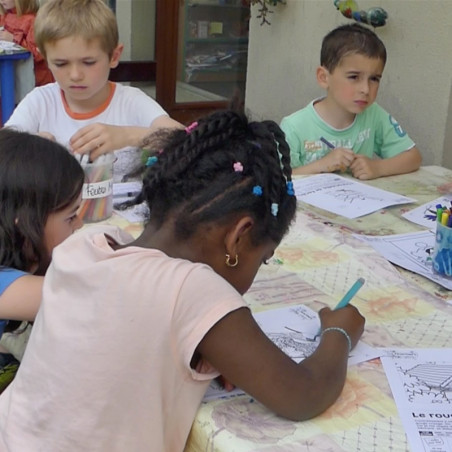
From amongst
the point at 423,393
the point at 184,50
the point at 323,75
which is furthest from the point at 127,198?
the point at 184,50

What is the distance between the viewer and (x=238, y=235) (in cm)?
103

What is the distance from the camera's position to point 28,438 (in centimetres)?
100

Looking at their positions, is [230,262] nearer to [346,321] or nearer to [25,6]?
[346,321]

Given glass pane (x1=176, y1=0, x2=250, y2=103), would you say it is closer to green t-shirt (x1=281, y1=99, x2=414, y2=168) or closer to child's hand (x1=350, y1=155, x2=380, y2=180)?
green t-shirt (x1=281, y1=99, x2=414, y2=168)

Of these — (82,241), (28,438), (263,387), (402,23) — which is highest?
(402,23)

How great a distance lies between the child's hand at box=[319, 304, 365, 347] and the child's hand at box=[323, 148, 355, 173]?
106 cm

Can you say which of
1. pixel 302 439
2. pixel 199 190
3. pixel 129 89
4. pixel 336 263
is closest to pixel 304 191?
pixel 336 263

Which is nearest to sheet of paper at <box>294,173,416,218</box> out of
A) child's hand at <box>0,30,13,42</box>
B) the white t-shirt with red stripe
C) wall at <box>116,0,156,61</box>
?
the white t-shirt with red stripe

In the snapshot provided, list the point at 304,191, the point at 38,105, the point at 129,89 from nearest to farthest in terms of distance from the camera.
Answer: the point at 304,191, the point at 38,105, the point at 129,89

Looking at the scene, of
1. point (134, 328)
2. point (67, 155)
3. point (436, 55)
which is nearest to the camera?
point (134, 328)

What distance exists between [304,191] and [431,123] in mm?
1065

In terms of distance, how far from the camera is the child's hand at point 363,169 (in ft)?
7.21

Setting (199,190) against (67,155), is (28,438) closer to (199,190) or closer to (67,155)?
(199,190)

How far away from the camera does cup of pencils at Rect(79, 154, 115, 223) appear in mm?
1685
